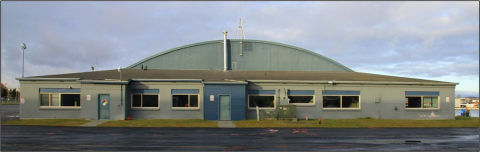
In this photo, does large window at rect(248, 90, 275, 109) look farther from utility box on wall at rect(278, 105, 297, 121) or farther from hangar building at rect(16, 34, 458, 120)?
utility box on wall at rect(278, 105, 297, 121)

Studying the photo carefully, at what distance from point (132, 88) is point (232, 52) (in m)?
12.8

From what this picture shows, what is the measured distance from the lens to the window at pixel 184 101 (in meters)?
30.8

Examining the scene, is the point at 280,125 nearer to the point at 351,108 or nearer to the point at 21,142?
the point at 351,108

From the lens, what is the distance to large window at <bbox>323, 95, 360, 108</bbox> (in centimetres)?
3188

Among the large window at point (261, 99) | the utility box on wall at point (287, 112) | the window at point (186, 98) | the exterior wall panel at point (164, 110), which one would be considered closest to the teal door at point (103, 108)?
the exterior wall panel at point (164, 110)

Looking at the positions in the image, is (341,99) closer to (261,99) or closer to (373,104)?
(373,104)

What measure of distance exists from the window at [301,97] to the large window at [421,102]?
7923 mm

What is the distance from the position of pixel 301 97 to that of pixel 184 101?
9181 millimetres

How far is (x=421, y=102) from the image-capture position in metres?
32.7

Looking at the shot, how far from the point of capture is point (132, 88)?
100ft

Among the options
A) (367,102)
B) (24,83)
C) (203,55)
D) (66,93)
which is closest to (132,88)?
(66,93)

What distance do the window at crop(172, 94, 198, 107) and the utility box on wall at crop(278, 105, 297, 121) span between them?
662cm

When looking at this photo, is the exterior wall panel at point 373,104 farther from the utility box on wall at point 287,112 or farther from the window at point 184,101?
the window at point 184,101

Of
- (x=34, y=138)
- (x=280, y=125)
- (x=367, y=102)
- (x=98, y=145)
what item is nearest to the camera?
(x=98, y=145)
